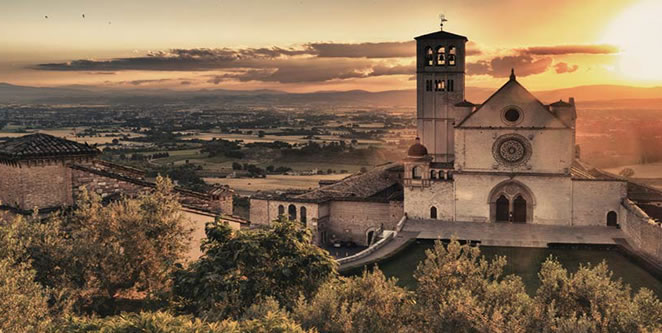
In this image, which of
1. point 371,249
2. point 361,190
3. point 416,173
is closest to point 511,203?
point 416,173

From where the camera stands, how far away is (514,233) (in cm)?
3884

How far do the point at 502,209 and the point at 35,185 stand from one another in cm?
2837

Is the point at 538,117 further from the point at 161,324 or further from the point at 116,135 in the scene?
the point at 116,135

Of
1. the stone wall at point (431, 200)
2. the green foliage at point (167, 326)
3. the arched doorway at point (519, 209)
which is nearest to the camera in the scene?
the green foliage at point (167, 326)

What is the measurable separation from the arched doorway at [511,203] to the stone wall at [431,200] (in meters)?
2.65

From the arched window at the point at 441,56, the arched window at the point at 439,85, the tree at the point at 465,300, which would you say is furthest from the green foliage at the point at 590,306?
the arched window at the point at 441,56

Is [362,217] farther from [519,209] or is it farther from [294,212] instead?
[519,209]

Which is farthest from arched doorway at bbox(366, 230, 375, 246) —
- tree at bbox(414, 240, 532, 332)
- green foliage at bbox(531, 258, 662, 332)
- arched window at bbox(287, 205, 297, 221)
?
green foliage at bbox(531, 258, 662, 332)

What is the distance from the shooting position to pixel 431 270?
18.2 metres

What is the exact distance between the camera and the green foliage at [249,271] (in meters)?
18.9

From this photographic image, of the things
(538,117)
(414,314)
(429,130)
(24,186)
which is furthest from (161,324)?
(429,130)

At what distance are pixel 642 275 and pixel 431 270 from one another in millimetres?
16975

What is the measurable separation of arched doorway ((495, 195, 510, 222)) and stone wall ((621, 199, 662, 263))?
695 centimetres

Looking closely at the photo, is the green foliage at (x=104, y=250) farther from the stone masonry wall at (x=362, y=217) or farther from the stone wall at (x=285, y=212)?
the stone masonry wall at (x=362, y=217)
